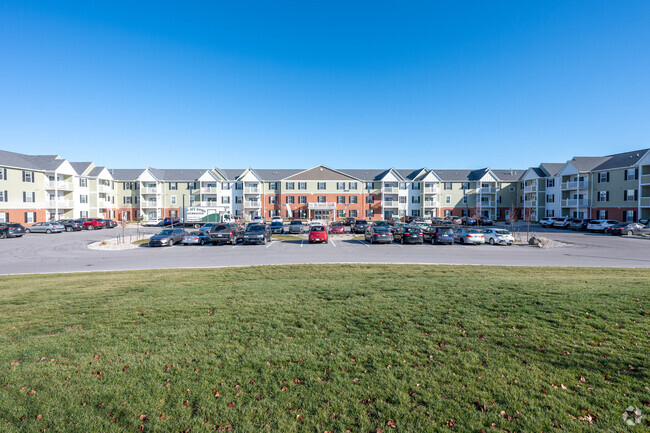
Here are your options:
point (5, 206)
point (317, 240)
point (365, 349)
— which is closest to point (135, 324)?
point (365, 349)

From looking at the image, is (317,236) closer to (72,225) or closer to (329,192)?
(72,225)

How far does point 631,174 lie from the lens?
46.8 m

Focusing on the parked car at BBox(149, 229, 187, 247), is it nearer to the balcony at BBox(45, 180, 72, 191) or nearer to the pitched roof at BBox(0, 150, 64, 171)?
the pitched roof at BBox(0, 150, 64, 171)

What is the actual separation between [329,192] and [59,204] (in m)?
45.0

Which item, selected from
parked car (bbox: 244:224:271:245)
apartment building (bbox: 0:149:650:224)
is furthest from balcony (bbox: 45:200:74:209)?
parked car (bbox: 244:224:271:245)

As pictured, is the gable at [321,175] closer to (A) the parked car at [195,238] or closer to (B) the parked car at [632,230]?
(A) the parked car at [195,238]

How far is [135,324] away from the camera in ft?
24.6

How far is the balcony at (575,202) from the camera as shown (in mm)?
53056

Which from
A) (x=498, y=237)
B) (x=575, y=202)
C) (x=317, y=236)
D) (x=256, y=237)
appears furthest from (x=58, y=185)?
(x=575, y=202)

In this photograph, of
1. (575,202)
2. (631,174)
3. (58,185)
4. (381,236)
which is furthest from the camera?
(575,202)

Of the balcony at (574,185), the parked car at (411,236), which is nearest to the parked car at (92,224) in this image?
the parked car at (411,236)

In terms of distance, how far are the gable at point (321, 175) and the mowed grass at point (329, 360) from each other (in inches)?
2214

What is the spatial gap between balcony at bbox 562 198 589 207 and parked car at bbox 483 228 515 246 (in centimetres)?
3318

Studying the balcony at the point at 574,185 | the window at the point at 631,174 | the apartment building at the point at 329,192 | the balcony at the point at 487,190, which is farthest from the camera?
the balcony at the point at 487,190
